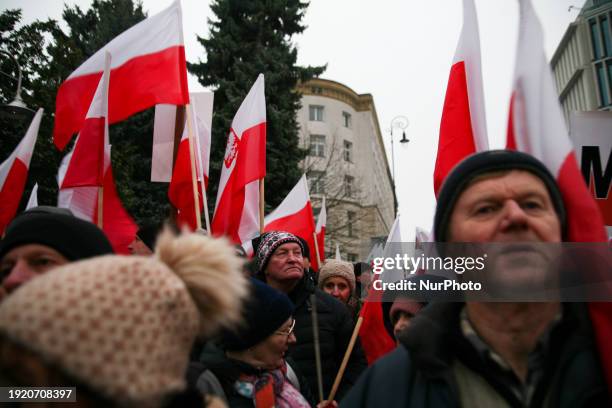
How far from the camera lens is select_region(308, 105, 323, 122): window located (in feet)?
109

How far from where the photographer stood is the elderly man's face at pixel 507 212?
1284 millimetres

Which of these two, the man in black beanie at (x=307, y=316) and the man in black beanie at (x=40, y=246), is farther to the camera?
the man in black beanie at (x=307, y=316)

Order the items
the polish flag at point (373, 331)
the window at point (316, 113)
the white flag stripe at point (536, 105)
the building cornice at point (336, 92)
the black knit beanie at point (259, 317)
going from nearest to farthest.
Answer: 1. the white flag stripe at point (536, 105)
2. the black knit beanie at point (259, 317)
3. the polish flag at point (373, 331)
4. the building cornice at point (336, 92)
5. the window at point (316, 113)

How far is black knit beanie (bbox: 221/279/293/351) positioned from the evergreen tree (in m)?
10.3

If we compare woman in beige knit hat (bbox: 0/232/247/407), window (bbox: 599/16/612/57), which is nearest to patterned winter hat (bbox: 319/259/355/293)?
woman in beige knit hat (bbox: 0/232/247/407)

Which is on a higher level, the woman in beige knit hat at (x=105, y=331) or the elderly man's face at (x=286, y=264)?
the elderly man's face at (x=286, y=264)

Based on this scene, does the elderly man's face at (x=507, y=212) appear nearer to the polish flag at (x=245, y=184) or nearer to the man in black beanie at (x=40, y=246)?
the man in black beanie at (x=40, y=246)

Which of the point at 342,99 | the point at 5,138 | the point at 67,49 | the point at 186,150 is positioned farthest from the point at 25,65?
the point at 342,99

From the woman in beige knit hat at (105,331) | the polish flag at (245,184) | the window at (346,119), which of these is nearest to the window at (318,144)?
the window at (346,119)

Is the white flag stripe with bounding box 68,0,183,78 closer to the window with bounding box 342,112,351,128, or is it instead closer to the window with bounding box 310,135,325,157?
the window with bounding box 310,135,325,157

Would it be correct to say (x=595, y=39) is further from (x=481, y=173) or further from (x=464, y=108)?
(x=481, y=173)

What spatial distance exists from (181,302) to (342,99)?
35.0 m

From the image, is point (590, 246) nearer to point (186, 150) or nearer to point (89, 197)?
point (89, 197)

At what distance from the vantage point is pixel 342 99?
1369 inches
